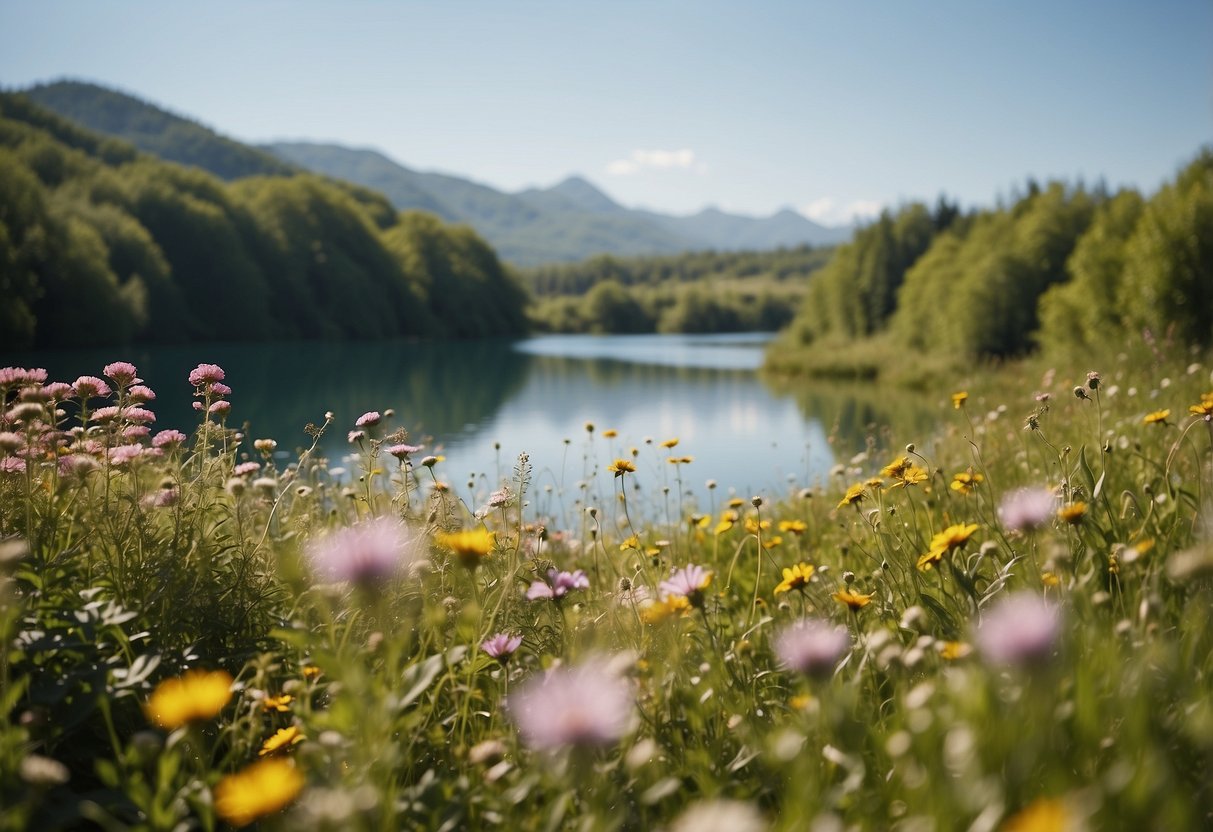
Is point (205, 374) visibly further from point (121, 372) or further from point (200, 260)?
point (200, 260)

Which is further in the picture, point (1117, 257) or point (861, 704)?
point (1117, 257)

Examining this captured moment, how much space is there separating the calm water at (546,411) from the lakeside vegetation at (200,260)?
3.04 meters

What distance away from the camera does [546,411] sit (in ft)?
80.5

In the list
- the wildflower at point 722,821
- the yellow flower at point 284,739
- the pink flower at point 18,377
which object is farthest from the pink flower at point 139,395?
the wildflower at point 722,821

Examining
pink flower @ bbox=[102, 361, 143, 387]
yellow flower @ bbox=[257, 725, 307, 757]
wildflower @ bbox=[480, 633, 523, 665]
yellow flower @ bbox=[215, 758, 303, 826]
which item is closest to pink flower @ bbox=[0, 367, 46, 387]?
pink flower @ bbox=[102, 361, 143, 387]

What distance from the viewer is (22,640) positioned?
6.18 feet

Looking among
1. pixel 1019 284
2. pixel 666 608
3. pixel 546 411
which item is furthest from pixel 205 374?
pixel 1019 284

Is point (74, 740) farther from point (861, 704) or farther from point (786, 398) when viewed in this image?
point (786, 398)

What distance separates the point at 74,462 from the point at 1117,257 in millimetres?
29461

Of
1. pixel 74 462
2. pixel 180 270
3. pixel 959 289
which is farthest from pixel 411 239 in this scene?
pixel 74 462

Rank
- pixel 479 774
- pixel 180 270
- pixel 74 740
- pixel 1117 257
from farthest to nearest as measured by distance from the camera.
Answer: pixel 180 270, pixel 1117 257, pixel 74 740, pixel 479 774

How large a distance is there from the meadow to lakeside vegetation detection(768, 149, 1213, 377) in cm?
820

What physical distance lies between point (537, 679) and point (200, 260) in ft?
177

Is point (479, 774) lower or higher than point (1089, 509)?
lower
